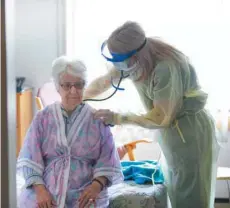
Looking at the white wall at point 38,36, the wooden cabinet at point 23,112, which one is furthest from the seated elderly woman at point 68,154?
the white wall at point 38,36

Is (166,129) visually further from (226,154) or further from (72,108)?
(226,154)

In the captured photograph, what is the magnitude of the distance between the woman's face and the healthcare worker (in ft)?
0.40

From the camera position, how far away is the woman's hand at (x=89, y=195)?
1.73 meters

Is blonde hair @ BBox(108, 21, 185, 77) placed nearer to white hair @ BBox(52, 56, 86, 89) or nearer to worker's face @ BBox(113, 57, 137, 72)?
worker's face @ BBox(113, 57, 137, 72)

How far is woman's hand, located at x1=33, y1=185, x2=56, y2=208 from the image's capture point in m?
1.71

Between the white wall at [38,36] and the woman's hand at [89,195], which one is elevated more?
the white wall at [38,36]

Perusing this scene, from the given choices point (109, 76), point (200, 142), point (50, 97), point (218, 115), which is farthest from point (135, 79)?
point (218, 115)

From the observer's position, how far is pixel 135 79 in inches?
76.7

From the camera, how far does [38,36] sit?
324 cm

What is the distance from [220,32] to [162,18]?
43cm

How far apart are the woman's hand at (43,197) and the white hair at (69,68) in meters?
0.47

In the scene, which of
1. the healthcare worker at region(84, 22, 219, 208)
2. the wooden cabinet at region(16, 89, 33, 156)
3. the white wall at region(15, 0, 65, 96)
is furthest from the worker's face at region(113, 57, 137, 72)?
the white wall at region(15, 0, 65, 96)

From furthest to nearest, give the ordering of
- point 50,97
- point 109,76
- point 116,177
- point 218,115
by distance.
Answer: point 218,115, point 50,97, point 109,76, point 116,177

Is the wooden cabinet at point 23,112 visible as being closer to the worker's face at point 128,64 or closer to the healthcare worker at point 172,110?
the healthcare worker at point 172,110
